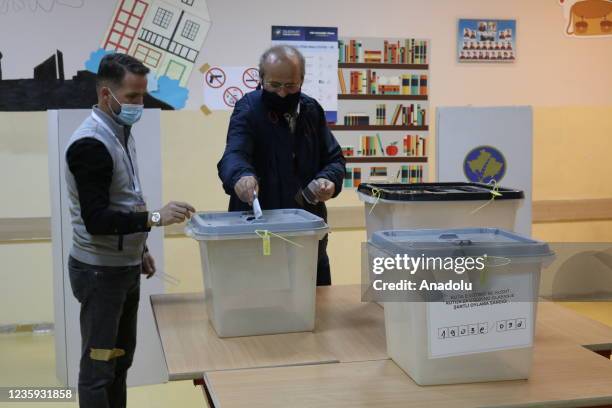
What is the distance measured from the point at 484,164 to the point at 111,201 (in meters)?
1.87

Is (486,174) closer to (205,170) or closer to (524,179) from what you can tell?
(524,179)

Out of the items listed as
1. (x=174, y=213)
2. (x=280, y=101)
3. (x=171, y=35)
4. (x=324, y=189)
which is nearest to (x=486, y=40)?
(x=171, y=35)

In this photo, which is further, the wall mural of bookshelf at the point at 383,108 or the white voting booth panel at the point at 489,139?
the wall mural of bookshelf at the point at 383,108

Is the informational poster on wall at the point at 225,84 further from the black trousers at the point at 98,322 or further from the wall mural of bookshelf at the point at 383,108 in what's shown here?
the black trousers at the point at 98,322

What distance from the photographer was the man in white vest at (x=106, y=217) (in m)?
1.95

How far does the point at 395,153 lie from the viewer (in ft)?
15.2

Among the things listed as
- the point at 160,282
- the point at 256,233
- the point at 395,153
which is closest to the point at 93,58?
the point at 160,282

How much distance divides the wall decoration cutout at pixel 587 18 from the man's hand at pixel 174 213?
12.1ft

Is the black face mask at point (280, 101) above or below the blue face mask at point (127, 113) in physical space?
above

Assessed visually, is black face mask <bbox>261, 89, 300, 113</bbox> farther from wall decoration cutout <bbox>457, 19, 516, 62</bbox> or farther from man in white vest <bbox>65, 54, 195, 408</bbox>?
wall decoration cutout <bbox>457, 19, 516, 62</bbox>

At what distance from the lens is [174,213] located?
6.58 ft

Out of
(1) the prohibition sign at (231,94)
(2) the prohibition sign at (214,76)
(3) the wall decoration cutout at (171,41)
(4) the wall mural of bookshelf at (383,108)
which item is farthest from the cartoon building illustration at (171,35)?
(4) the wall mural of bookshelf at (383,108)

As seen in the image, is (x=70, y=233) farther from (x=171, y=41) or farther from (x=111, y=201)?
(x=171, y=41)

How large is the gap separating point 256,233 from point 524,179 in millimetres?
2051
